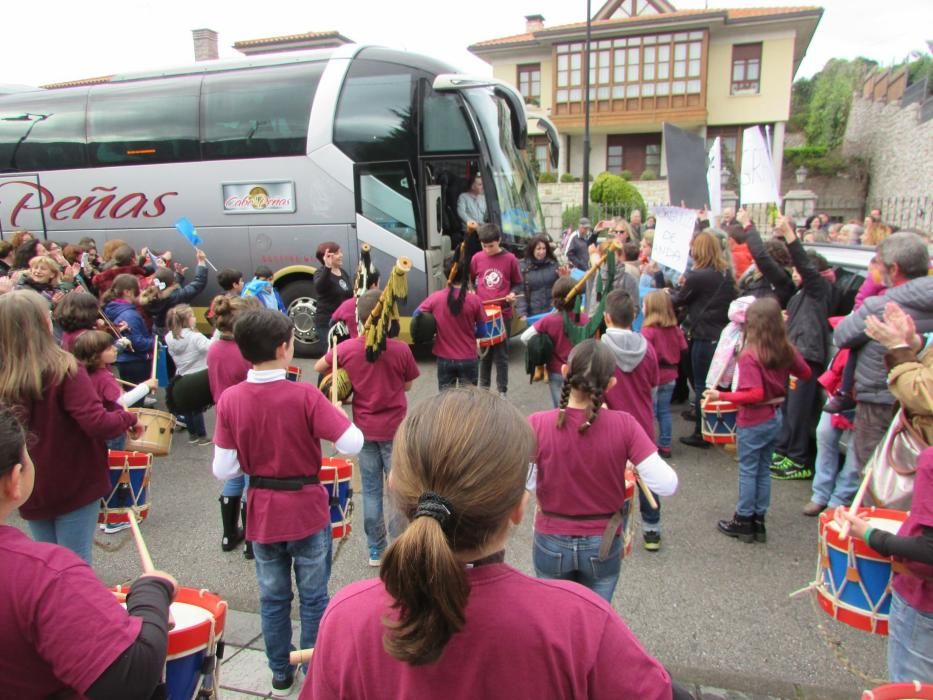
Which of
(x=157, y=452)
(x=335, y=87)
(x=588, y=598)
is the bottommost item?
(x=157, y=452)

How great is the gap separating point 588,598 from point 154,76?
11799mm

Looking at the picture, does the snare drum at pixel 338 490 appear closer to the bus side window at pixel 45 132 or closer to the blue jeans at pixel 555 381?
the blue jeans at pixel 555 381

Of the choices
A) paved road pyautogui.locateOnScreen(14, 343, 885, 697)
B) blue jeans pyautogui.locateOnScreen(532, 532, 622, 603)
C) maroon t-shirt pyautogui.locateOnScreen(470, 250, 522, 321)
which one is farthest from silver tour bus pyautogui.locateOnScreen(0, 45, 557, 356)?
blue jeans pyautogui.locateOnScreen(532, 532, 622, 603)

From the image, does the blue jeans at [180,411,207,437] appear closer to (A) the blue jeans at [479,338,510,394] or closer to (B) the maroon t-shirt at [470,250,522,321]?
(A) the blue jeans at [479,338,510,394]

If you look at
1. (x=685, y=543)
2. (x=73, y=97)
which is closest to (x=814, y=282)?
(x=685, y=543)

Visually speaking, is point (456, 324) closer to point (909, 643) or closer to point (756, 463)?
point (756, 463)

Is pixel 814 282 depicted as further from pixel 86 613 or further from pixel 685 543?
pixel 86 613

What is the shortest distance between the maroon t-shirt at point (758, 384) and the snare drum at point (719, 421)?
0.42 m

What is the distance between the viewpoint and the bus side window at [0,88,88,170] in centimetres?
1064

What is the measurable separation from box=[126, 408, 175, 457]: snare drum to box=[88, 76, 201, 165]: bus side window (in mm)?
6876

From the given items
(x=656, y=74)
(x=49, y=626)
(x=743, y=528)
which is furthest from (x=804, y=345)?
(x=656, y=74)

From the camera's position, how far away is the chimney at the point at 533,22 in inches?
1453

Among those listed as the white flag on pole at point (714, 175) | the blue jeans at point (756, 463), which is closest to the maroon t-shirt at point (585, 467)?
the blue jeans at point (756, 463)

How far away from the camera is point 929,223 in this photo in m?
16.1
